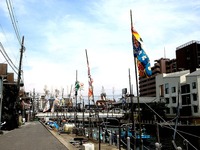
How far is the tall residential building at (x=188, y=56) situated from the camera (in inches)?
4227

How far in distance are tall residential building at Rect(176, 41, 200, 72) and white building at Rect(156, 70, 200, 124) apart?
87.4ft

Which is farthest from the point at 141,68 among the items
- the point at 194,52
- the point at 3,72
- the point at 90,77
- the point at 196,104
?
the point at 194,52

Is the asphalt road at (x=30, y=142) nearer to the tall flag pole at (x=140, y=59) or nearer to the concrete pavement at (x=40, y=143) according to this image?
the concrete pavement at (x=40, y=143)

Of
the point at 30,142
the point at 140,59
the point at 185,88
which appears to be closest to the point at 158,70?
the point at 185,88

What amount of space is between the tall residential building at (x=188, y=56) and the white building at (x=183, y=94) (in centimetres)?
2664

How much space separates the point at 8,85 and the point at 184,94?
1998 inches

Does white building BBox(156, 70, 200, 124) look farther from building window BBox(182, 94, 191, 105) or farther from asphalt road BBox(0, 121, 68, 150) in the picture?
asphalt road BBox(0, 121, 68, 150)

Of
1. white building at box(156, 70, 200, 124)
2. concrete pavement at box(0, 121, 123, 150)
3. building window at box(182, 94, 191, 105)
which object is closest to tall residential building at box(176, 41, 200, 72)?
white building at box(156, 70, 200, 124)

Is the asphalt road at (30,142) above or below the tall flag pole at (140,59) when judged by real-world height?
below

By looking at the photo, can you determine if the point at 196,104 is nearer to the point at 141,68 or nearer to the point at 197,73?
the point at 197,73

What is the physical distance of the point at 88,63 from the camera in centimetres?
2433

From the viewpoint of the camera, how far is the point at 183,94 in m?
73.7

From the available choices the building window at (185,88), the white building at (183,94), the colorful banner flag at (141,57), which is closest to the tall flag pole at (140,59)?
the colorful banner flag at (141,57)

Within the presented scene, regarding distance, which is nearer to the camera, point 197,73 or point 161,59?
point 197,73
